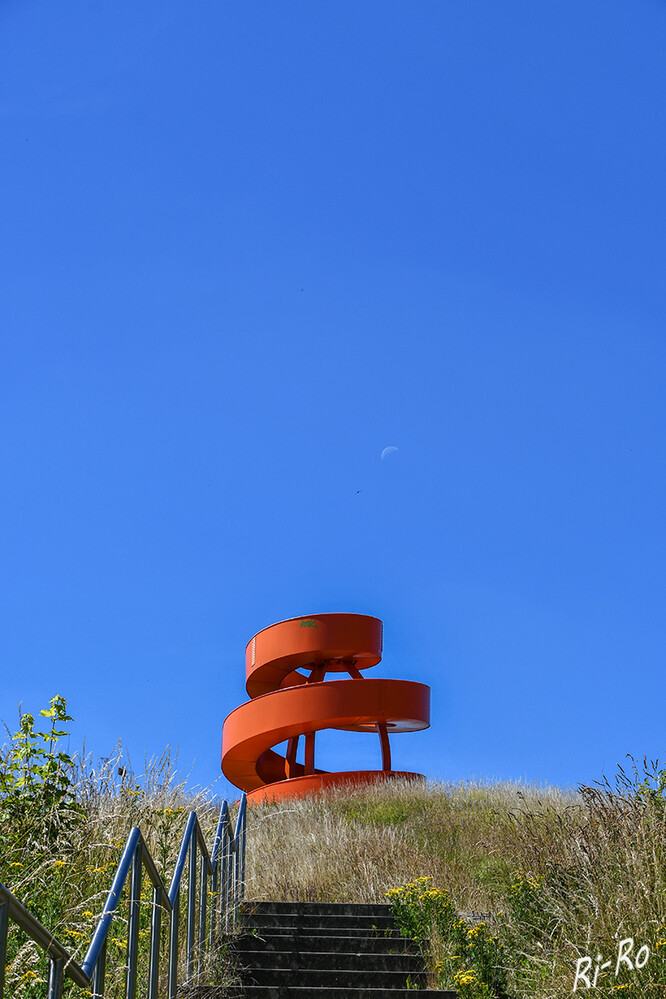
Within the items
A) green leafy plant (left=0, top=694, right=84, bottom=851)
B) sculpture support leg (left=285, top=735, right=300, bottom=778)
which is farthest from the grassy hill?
sculpture support leg (left=285, top=735, right=300, bottom=778)

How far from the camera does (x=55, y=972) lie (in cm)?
346

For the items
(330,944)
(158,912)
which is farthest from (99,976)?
(330,944)

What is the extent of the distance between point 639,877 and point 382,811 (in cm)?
872

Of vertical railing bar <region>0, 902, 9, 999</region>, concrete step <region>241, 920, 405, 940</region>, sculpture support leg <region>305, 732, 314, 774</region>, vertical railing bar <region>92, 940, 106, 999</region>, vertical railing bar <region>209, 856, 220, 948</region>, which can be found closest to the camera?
vertical railing bar <region>0, 902, 9, 999</region>

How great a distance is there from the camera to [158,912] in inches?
218

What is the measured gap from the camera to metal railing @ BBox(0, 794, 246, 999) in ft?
11.1

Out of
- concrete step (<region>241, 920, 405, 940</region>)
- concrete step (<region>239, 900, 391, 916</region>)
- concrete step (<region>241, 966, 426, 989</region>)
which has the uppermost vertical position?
concrete step (<region>239, 900, 391, 916</region>)

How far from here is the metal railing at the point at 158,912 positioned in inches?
133

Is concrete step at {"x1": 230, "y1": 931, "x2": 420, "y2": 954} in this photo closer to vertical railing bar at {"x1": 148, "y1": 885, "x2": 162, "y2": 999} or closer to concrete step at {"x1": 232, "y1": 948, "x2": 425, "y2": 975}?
concrete step at {"x1": 232, "y1": 948, "x2": 425, "y2": 975}

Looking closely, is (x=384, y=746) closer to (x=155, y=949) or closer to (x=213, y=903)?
(x=213, y=903)

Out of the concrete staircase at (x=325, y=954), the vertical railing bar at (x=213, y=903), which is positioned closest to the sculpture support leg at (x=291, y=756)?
the concrete staircase at (x=325, y=954)

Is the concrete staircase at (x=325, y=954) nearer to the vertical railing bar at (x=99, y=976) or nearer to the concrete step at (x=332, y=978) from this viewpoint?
the concrete step at (x=332, y=978)

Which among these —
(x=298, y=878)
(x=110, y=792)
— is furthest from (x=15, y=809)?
(x=298, y=878)

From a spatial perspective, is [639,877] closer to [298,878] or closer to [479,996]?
[479,996]
